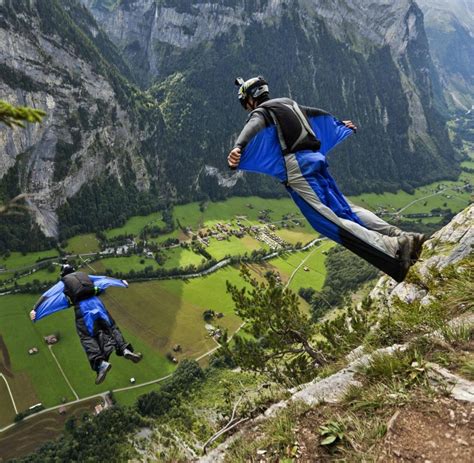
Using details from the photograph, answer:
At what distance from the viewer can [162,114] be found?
190000 mm

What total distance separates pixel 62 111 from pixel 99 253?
5967 cm

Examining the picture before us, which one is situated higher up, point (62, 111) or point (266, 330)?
point (62, 111)

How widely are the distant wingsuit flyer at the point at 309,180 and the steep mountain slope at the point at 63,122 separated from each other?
112m

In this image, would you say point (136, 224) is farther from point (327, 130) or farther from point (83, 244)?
point (327, 130)

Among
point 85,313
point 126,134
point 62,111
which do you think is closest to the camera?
point 85,313

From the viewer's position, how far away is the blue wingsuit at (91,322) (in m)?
10.7

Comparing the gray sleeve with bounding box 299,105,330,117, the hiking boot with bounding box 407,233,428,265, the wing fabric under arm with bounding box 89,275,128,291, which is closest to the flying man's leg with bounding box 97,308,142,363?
the wing fabric under arm with bounding box 89,275,128,291

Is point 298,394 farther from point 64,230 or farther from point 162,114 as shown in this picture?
point 162,114

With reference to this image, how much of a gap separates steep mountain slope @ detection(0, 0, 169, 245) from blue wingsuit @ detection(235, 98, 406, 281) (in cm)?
11154

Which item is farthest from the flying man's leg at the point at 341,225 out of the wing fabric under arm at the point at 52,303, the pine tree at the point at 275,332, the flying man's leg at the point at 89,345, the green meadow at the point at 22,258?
the green meadow at the point at 22,258

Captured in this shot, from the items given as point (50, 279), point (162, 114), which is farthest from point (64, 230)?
point (162, 114)

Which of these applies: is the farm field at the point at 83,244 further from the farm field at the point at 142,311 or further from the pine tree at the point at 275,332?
the pine tree at the point at 275,332

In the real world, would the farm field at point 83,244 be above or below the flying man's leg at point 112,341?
above

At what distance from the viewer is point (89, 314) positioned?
10875mm
